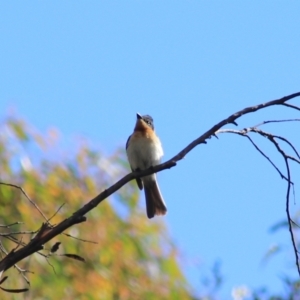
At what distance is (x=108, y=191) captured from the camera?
1.99 meters

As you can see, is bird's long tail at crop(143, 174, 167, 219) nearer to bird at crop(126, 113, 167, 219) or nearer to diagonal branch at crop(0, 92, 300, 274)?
bird at crop(126, 113, 167, 219)

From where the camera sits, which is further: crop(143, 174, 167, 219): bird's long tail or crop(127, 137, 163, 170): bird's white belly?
crop(143, 174, 167, 219): bird's long tail

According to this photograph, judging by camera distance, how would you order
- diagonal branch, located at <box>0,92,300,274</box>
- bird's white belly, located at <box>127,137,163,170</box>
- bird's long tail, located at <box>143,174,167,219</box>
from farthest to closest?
bird's long tail, located at <box>143,174,167,219</box>, bird's white belly, located at <box>127,137,163,170</box>, diagonal branch, located at <box>0,92,300,274</box>

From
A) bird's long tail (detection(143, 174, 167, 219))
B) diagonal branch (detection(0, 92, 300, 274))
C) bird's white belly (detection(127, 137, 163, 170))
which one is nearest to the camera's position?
diagonal branch (detection(0, 92, 300, 274))

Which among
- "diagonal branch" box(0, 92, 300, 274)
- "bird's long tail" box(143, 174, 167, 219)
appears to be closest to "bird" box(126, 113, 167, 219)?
"bird's long tail" box(143, 174, 167, 219)

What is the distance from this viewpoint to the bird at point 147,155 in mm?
4883

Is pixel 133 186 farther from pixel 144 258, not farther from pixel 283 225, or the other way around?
pixel 283 225

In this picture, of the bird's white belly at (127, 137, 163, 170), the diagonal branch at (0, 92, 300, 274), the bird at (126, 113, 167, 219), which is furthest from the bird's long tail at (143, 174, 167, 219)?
the diagonal branch at (0, 92, 300, 274)

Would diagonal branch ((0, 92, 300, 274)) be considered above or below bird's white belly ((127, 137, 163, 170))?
below

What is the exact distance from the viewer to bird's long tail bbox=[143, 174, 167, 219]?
5.07 metres

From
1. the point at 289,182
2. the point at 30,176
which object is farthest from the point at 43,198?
the point at 289,182

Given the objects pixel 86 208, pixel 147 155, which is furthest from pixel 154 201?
pixel 86 208

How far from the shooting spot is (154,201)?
510cm

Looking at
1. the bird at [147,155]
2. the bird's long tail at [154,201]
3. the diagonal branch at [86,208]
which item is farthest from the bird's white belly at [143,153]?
the diagonal branch at [86,208]
